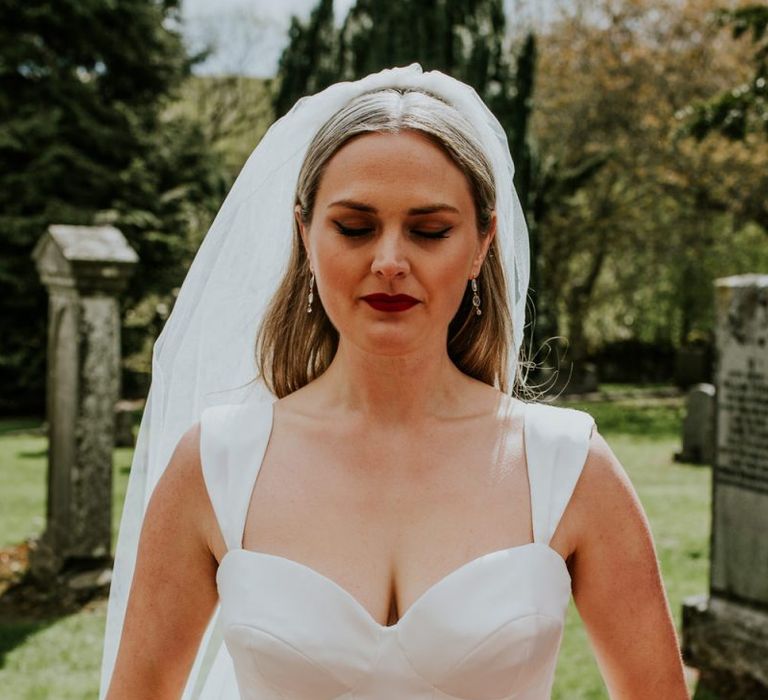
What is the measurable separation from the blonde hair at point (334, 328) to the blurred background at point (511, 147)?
353 inches

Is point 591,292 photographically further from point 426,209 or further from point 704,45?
point 426,209

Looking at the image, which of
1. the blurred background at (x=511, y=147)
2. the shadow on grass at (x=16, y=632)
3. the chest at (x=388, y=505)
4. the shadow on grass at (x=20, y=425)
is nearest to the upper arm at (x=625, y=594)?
the chest at (x=388, y=505)

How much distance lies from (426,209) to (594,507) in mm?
658

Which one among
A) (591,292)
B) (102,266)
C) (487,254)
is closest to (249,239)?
(487,254)

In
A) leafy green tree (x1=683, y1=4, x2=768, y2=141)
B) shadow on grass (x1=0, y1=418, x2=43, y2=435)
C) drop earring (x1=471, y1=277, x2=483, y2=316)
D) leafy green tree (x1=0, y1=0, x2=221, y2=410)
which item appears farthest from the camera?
leafy green tree (x1=0, y1=0, x2=221, y2=410)

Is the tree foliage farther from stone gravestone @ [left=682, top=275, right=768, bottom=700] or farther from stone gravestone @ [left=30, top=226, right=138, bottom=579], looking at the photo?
stone gravestone @ [left=30, top=226, right=138, bottom=579]

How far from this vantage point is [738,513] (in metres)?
5.95

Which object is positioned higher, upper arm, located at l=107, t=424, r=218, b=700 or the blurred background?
the blurred background

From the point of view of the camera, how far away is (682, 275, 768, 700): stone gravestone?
5.80 m

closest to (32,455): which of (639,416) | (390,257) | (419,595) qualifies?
(639,416)

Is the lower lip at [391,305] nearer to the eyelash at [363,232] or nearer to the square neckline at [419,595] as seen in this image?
the eyelash at [363,232]

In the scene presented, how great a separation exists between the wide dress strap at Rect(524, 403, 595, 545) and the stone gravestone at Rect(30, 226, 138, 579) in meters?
5.36

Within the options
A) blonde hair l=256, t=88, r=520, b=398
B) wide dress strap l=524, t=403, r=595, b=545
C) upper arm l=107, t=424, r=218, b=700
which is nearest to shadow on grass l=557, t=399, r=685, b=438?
blonde hair l=256, t=88, r=520, b=398

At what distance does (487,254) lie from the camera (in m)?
2.21
